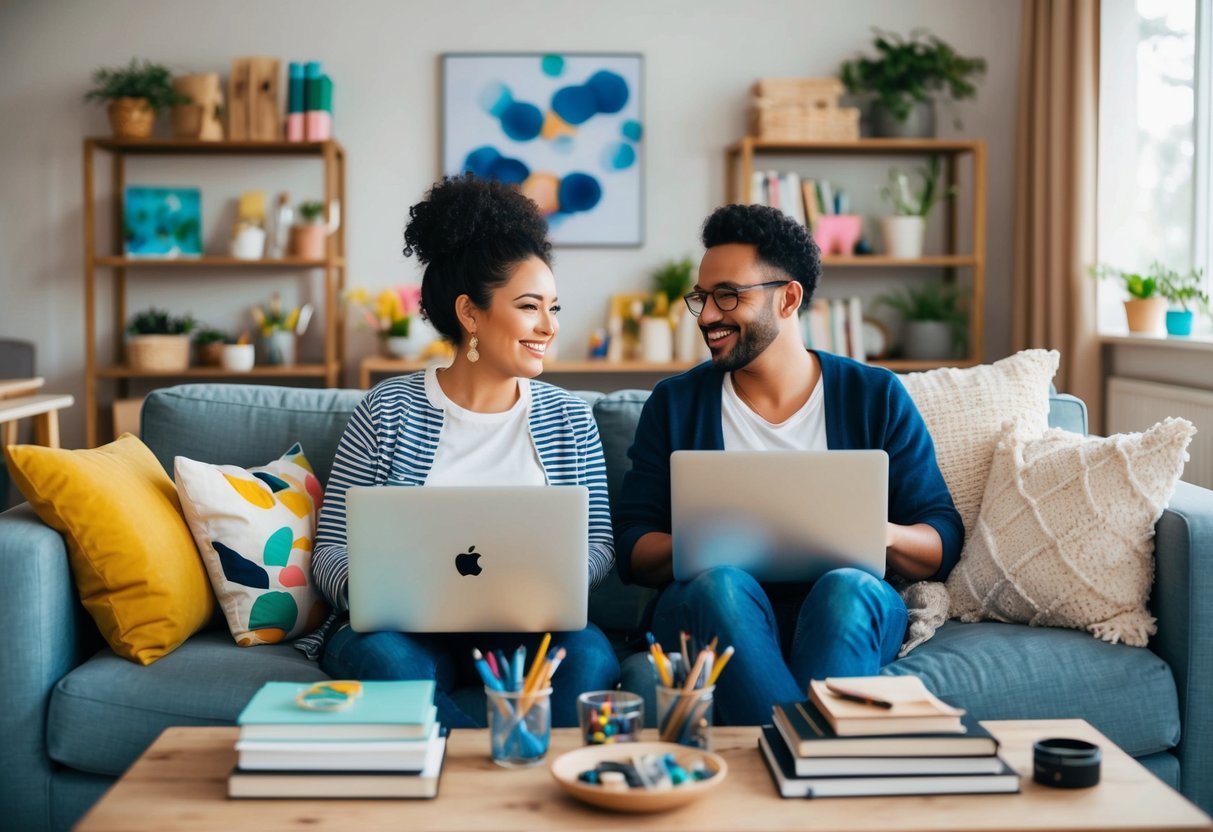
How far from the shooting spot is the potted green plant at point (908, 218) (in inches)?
178

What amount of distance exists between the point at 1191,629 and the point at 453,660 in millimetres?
1144

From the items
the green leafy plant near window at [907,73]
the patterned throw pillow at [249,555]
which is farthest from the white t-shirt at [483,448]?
the green leafy plant near window at [907,73]

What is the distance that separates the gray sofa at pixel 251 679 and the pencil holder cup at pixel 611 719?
1.65 ft

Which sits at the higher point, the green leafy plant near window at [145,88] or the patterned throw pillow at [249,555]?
the green leafy plant near window at [145,88]

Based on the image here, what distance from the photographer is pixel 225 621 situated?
2.18 meters

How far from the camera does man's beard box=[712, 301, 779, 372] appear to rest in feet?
7.00

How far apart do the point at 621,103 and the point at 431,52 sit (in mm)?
729

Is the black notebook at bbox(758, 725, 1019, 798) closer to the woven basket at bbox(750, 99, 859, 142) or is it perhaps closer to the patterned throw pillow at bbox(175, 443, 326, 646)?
the patterned throw pillow at bbox(175, 443, 326, 646)

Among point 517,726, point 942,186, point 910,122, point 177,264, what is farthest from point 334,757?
point 942,186

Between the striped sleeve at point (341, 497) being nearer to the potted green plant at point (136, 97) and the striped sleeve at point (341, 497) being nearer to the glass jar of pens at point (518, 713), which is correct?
the glass jar of pens at point (518, 713)

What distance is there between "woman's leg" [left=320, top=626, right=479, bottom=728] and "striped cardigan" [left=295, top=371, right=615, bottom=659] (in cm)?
17

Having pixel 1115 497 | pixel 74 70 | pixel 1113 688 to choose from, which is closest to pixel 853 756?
pixel 1113 688

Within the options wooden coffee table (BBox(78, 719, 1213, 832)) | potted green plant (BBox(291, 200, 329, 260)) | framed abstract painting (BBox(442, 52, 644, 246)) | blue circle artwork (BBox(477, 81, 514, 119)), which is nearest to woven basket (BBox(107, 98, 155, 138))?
potted green plant (BBox(291, 200, 329, 260))

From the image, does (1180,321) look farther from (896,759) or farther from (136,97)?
(136,97)
